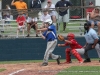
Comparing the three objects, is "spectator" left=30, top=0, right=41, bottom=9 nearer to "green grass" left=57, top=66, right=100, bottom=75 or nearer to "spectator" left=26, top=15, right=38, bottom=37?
"spectator" left=26, top=15, right=38, bottom=37

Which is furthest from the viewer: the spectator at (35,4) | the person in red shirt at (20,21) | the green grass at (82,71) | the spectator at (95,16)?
the spectator at (35,4)

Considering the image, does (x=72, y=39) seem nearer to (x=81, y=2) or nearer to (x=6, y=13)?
(x=6, y=13)

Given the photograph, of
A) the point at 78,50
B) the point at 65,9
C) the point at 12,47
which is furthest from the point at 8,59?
the point at 78,50

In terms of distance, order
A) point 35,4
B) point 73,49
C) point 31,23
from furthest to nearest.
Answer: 1. point 35,4
2. point 31,23
3. point 73,49

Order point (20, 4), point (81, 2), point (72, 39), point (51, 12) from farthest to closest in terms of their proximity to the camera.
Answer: point (81, 2)
point (20, 4)
point (51, 12)
point (72, 39)

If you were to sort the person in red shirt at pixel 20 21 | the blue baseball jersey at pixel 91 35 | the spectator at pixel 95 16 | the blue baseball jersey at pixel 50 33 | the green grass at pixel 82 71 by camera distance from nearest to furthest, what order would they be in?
the green grass at pixel 82 71
the blue baseball jersey at pixel 50 33
the blue baseball jersey at pixel 91 35
the spectator at pixel 95 16
the person in red shirt at pixel 20 21

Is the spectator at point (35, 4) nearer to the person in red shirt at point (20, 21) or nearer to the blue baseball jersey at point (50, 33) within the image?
the person in red shirt at point (20, 21)

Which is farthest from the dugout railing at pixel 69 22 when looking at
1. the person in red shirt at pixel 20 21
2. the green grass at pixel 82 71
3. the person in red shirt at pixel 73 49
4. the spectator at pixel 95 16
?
the green grass at pixel 82 71

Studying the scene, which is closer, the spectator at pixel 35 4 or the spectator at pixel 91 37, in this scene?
the spectator at pixel 91 37

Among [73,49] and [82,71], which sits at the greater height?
[73,49]

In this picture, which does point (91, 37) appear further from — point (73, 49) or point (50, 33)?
point (50, 33)

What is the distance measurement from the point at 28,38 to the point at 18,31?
58cm

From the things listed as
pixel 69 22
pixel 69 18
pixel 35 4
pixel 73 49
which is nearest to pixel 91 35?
pixel 73 49

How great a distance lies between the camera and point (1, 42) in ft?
68.7
